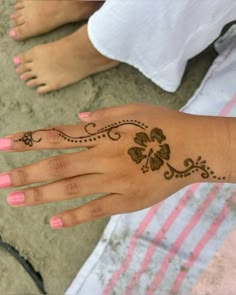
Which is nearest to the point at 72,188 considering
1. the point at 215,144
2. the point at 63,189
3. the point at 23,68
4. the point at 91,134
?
the point at 63,189

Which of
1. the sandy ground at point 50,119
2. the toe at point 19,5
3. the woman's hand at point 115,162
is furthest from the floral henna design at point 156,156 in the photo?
the toe at point 19,5

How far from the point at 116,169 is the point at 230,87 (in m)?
0.64

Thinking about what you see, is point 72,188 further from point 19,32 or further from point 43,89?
point 19,32

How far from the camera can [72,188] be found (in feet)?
2.92

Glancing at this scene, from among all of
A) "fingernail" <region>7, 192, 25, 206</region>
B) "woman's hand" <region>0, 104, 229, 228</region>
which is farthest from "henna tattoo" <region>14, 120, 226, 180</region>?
"fingernail" <region>7, 192, 25, 206</region>

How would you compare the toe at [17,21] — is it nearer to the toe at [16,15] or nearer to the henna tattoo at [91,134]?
the toe at [16,15]

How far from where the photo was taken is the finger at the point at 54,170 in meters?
0.88

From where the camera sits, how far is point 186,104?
1416mm

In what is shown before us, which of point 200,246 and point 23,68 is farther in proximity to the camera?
point 23,68

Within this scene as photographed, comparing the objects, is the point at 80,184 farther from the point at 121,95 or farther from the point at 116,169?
the point at 121,95

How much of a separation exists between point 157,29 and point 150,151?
0.37 m

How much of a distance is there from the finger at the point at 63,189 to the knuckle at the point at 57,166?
2 cm

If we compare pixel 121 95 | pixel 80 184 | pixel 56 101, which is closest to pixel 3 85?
pixel 56 101

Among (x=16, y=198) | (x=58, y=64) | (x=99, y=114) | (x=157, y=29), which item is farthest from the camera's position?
(x=58, y=64)
